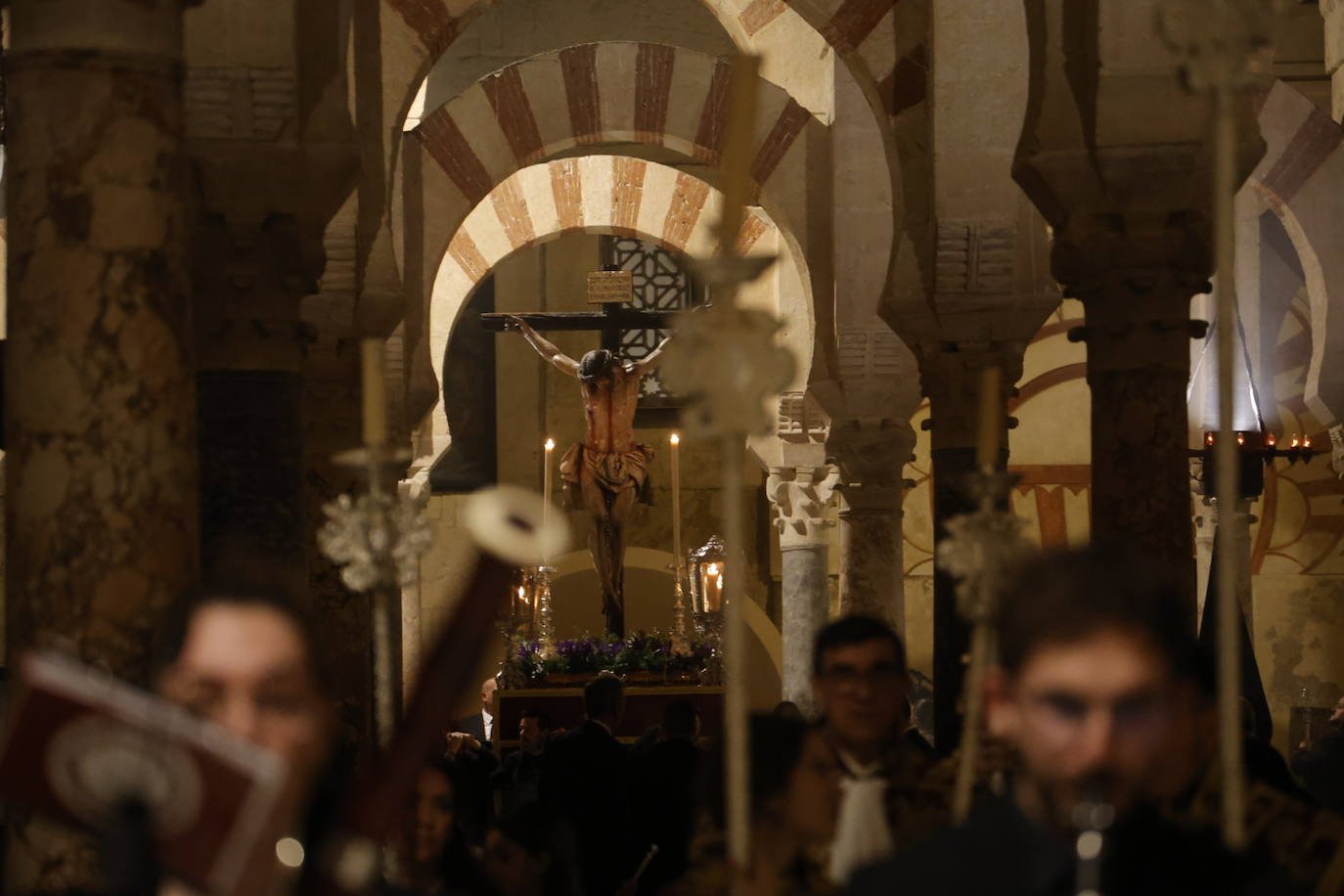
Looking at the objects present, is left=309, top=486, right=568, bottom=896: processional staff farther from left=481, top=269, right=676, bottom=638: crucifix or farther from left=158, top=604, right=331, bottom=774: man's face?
left=481, top=269, right=676, bottom=638: crucifix

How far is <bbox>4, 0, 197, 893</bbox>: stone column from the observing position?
3699 mm

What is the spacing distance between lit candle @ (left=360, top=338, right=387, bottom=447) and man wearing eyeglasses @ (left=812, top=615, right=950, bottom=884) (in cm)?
71

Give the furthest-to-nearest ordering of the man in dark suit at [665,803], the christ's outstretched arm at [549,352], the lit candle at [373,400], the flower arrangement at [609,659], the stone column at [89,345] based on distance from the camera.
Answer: the christ's outstretched arm at [549,352]
the flower arrangement at [609,659]
the man in dark suit at [665,803]
the stone column at [89,345]
the lit candle at [373,400]

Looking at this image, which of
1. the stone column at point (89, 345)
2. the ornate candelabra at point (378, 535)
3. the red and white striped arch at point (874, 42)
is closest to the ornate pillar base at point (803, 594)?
the red and white striped arch at point (874, 42)

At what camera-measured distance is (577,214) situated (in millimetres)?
14750

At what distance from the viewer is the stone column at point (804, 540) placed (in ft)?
45.0

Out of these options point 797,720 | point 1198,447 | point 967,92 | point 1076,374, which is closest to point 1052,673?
point 797,720

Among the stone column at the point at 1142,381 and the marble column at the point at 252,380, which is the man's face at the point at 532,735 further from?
the stone column at the point at 1142,381

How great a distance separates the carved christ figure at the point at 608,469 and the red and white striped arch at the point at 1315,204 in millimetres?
4016

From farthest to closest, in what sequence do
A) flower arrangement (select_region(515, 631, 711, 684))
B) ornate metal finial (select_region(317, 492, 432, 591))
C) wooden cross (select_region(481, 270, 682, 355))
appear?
wooden cross (select_region(481, 270, 682, 355)), flower arrangement (select_region(515, 631, 711, 684)), ornate metal finial (select_region(317, 492, 432, 591))

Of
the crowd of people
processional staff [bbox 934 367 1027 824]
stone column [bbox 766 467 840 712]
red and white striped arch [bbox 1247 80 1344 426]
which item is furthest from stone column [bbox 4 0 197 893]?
stone column [bbox 766 467 840 712]

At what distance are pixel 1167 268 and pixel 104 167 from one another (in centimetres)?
352

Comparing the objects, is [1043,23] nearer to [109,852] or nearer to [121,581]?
[121,581]

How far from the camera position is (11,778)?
168 cm
